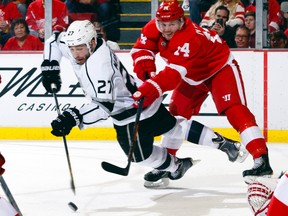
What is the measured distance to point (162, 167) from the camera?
521 centimetres

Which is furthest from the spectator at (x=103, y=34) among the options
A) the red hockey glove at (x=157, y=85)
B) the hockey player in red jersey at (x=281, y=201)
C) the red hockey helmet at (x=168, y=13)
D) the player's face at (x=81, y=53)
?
the hockey player in red jersey at (x=281, y=201)

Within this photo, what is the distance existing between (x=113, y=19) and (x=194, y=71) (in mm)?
2465

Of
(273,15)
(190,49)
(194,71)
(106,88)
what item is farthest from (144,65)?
(273,15)

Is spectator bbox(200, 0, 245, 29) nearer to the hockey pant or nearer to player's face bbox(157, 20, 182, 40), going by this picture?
player's face bbox(157, 20, 182, 40)

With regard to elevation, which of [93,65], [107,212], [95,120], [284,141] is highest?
[93,65]

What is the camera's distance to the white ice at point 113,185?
4930mm

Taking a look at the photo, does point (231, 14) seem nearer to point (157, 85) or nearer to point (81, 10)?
point (81, 10)

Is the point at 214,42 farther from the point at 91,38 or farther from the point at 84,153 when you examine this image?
the point at 84,153

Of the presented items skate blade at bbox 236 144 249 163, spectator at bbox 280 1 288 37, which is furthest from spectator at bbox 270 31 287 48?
skate blade at bbox 236 144 249 163

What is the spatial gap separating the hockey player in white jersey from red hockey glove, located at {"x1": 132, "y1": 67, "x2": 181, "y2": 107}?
108 mm

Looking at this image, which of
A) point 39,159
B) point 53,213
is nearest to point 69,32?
point 53,213

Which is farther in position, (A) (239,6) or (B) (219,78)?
(A) (239,6)

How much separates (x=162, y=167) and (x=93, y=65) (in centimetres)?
77

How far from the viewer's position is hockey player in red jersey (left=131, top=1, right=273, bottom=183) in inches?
203
